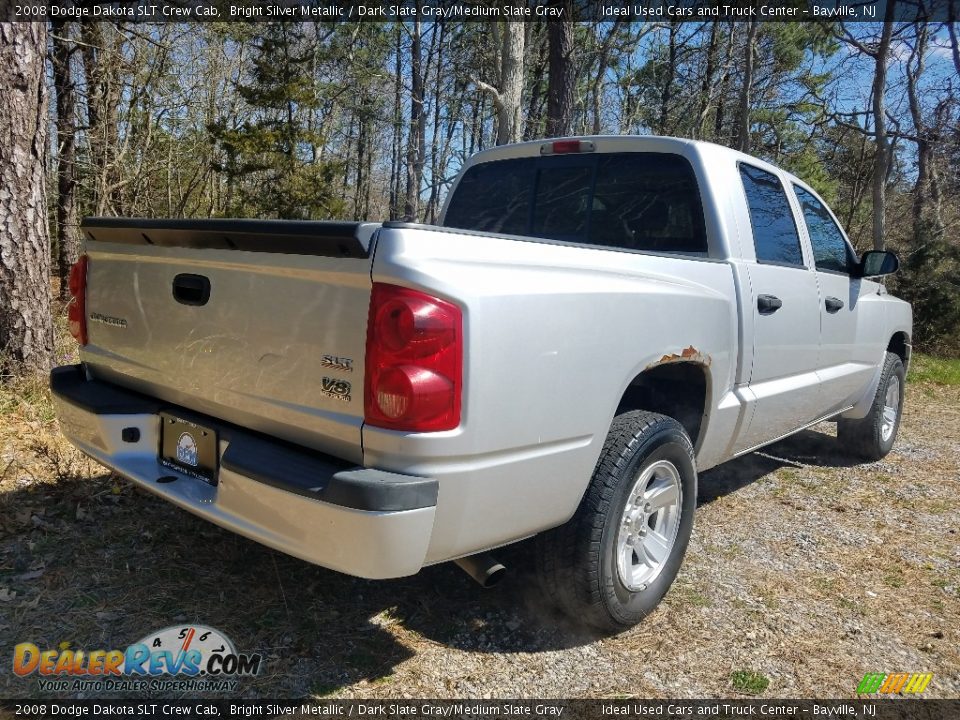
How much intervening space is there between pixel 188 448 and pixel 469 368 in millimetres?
1137

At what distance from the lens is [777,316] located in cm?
354

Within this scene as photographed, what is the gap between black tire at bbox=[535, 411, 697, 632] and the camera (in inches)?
97.7

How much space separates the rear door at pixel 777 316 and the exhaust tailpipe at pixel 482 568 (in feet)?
5.90

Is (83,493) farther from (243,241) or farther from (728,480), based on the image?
(728,480)

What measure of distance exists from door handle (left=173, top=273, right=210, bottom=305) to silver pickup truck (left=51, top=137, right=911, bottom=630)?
0.01 m

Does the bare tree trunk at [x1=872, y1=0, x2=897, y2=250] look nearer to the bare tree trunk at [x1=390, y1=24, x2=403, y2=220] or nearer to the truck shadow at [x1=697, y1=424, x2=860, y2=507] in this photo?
the truck shadow at [x1=697, y1=424, x2=860, y2=507]

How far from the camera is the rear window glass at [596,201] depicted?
333cm

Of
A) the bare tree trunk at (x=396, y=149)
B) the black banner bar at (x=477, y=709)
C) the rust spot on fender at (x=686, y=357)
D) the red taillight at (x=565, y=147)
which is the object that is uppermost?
the bare tree trunk at (x=396, y=149)

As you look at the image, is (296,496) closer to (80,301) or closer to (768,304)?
(80,301)

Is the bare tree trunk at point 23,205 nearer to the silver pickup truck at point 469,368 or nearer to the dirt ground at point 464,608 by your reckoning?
the dirt ground at point 464,608

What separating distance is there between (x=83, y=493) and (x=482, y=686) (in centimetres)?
260

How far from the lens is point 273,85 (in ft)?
66.8

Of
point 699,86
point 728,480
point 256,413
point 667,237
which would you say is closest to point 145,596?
point 256,413

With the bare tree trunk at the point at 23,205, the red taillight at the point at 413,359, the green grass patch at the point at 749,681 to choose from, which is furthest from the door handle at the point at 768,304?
the bare tree trunk at the point at 23,205
